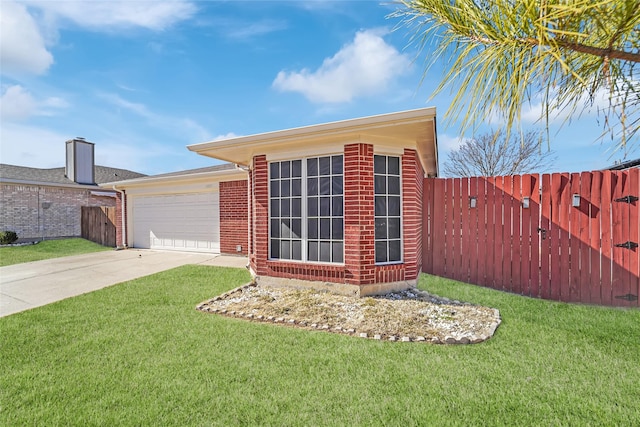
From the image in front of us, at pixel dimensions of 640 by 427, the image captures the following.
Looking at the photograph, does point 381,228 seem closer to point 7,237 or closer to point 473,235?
point 473,235

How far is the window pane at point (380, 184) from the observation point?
5.66 metres

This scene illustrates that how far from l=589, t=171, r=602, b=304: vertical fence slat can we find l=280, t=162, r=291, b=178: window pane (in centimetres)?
566

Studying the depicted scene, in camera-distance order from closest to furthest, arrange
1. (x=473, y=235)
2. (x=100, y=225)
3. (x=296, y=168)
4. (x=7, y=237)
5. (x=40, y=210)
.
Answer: (x=296, y=168)
(x=473, y=235)
(x=7, y=237)
(x=100, y=225)
(x=40, y=210)

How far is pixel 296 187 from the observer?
6.03m

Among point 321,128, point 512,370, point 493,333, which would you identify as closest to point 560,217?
point 493,333

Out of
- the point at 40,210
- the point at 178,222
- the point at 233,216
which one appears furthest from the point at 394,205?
the point at 40,210

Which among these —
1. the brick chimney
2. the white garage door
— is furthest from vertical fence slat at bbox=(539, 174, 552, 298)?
the brick chimney

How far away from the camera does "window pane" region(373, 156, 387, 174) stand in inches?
222

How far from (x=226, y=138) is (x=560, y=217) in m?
6.62

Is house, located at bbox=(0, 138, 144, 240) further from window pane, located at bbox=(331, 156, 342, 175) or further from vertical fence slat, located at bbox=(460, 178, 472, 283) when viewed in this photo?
vertical fence slat, located at bbox=(460, 178, 472, 283)

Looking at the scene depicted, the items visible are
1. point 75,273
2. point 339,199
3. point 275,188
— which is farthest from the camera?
point 75,273

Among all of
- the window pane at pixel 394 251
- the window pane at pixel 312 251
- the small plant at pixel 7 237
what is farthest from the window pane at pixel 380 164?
the small plant at pixel 7 237

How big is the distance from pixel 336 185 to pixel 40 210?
18735 millimetres

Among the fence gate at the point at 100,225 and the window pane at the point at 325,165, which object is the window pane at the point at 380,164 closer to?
the window pane at the point at 325,165
